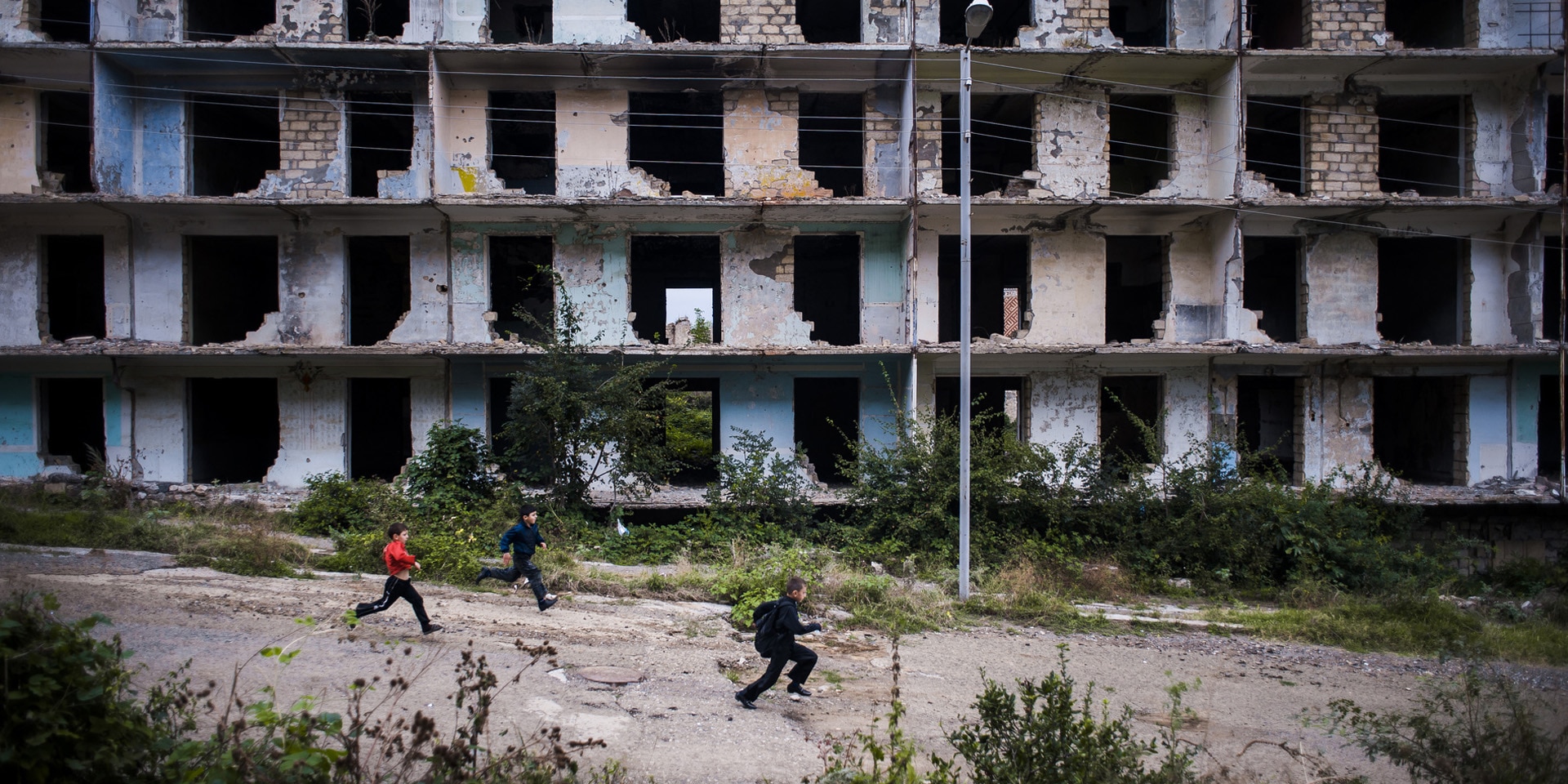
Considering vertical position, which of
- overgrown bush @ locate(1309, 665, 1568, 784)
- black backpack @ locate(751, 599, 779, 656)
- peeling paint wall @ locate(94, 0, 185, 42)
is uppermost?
peeling paint wall @ locate(94, 0, 185, 42)

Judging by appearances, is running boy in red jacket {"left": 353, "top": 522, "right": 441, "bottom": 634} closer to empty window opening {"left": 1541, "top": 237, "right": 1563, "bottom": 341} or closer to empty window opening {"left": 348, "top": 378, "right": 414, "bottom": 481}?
empty window opening {"left": 348, "top": 378, "right": 414, "bottom": 481}

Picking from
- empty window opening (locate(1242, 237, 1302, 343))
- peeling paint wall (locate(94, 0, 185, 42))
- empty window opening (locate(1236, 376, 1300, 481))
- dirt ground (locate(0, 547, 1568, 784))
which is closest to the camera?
dirt ground (locate(0, 547, 1568, 784))

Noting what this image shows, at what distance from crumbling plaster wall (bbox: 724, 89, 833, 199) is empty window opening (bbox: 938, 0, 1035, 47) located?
3.82m

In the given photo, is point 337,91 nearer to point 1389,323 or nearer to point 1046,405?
point 1046,405

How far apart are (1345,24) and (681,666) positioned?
51.0 ft

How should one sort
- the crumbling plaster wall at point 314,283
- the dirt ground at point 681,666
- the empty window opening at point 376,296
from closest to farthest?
the dirt ground at point 681,666 < the crumbling plaster wall at point 314,283 < the empty window opening at point 376,296

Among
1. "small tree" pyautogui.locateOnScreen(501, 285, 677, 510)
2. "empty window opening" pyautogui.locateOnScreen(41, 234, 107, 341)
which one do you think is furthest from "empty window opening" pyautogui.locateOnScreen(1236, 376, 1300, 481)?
"empty window opening" pyautogui.locateOnScreen(41, 234, 107, 341)

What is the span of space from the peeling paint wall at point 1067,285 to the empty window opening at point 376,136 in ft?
33.8

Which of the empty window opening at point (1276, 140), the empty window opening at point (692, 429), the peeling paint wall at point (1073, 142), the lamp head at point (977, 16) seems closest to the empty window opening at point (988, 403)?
the peeling paint wall at point (1073, 142)

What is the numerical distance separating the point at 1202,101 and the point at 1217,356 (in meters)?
4.74

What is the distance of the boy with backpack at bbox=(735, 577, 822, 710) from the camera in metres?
5.60

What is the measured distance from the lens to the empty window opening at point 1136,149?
14430 millimetres

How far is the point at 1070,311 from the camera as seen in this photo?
539 inches

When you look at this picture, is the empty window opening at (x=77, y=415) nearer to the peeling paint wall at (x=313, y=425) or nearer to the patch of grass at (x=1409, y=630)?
the peeling paint wall at (x=313, y=425)
